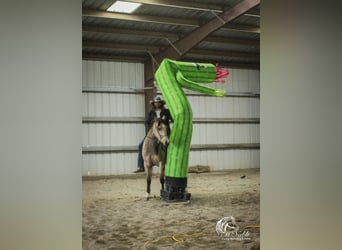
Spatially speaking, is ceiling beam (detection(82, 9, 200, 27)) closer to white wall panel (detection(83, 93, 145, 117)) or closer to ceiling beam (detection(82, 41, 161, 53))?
ceiling beam (detection(82, 41, 161, 53))

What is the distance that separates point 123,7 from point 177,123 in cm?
203

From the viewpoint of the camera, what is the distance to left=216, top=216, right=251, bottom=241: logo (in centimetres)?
352

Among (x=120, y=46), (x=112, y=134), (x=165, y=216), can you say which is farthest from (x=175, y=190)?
(x=120, y=46)

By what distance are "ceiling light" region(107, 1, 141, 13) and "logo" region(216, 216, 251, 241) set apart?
10.6 feet

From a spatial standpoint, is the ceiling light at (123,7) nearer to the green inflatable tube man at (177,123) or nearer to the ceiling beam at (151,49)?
the green inflatable tube man at (177,123)

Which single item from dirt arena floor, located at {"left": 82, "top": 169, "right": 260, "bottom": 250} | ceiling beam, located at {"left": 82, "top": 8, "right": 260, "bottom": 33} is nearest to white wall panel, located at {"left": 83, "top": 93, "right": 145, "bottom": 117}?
dirt arena floor, located at {"left": 82, "top": 169, "right": 260, "bottom": 250}

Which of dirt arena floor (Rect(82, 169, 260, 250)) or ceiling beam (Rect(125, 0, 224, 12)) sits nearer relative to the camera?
dirt arena floor (Rect(82, 169, 260, 250))

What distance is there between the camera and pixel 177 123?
474 cm

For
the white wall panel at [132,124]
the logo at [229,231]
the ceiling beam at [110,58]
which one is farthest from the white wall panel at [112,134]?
the logo at [229,231]

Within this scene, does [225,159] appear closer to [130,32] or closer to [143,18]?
[130,32]
